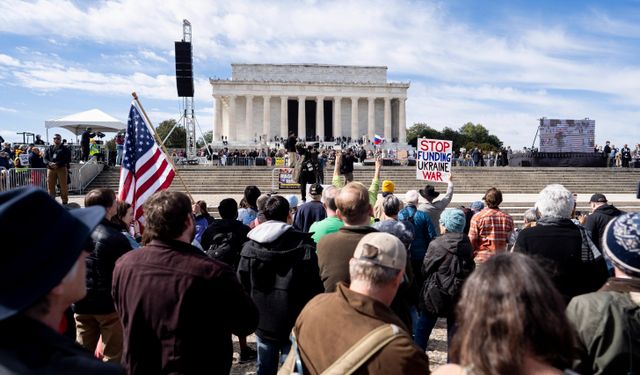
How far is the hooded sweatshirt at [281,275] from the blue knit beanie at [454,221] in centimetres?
179

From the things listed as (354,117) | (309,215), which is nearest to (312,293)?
(309,215)

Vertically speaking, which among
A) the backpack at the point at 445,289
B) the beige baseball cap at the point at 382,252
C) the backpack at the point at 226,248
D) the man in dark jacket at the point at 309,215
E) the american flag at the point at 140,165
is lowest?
the backpack at the point at 445,289

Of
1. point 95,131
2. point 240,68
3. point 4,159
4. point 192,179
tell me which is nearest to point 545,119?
point 192,179

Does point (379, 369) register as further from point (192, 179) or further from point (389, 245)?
point (192, 179)

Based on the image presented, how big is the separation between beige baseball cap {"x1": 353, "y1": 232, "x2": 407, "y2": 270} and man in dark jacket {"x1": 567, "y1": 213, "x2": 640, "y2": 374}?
0.94 meters

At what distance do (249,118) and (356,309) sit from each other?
67.9 m

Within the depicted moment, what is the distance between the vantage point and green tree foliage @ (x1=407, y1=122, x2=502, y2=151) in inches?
3512

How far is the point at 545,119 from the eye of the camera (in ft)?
116

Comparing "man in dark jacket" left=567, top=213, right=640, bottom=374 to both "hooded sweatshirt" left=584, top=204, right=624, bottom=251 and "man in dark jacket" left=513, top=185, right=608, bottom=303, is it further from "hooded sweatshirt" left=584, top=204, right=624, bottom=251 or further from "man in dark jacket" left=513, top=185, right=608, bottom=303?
"hooded sweatshirt" left=584, top=204, right=624, bottom=251

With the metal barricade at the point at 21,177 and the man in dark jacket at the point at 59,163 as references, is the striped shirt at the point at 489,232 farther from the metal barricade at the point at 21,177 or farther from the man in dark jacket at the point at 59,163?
the metal barricade at the point at 21,177

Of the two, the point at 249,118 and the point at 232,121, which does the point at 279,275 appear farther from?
the point at 232,121

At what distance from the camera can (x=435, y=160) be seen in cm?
1140

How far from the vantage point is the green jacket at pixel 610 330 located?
225 cm

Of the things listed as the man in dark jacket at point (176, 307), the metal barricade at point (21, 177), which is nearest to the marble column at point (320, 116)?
the metal barricade at point (21, 177)
